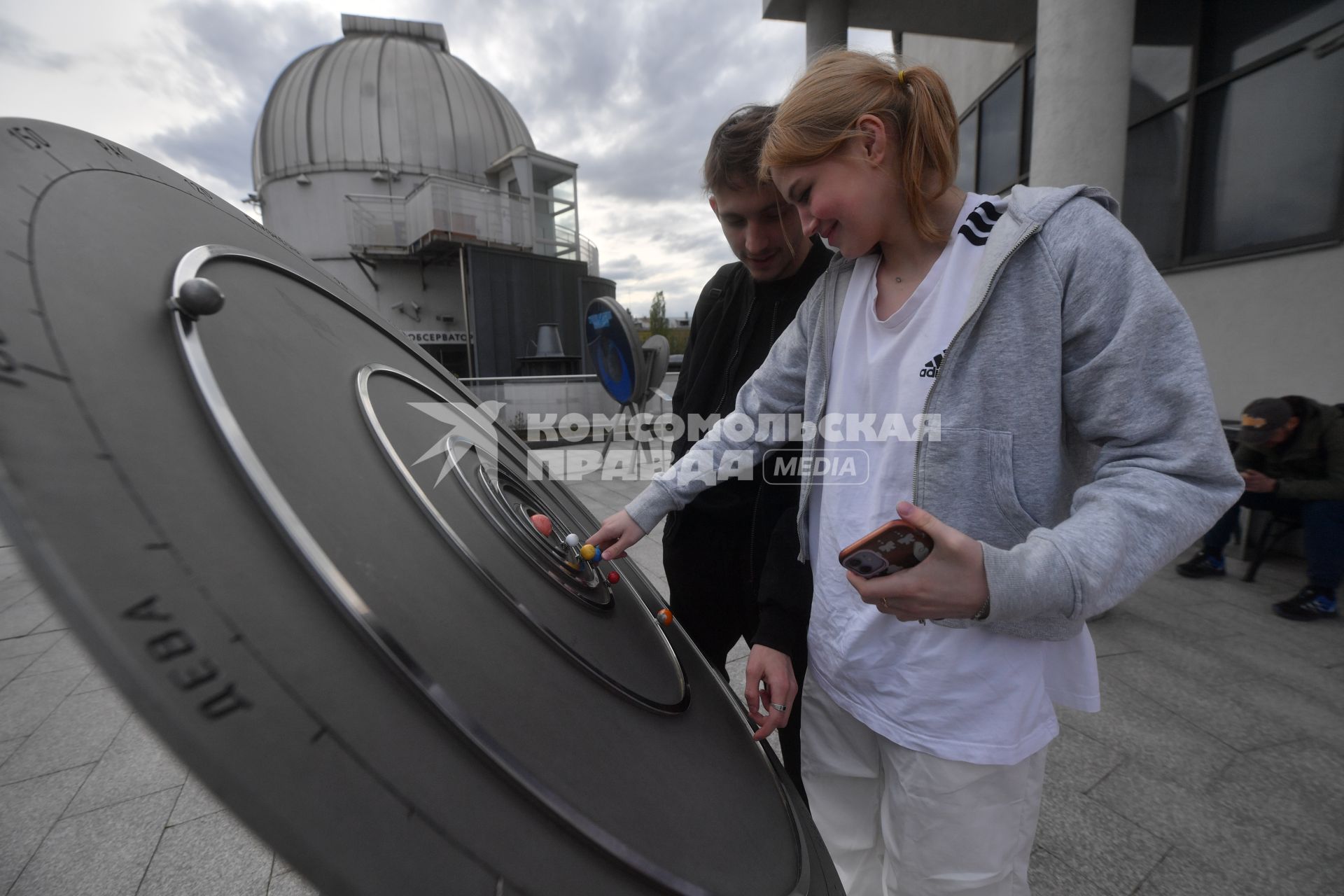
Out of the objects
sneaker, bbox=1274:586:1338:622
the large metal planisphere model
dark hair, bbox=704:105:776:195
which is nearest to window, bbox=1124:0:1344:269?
sneaker, bbox=1274:586:1338:622

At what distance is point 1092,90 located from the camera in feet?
15.0

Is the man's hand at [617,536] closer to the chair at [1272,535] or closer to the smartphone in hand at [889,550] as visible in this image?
the smartphone in hand at [889,550]

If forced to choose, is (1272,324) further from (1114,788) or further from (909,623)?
(909,623)

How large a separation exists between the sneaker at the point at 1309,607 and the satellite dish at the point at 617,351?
19.8 ft

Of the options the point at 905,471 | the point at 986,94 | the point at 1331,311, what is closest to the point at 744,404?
the point at 905,471

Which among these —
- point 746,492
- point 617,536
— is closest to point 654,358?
point 746,492

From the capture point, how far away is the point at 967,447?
3.20 ft

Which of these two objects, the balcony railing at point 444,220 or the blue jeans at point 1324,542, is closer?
the blue jeans at point 1324,542

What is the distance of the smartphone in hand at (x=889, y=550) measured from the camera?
756 millimetres

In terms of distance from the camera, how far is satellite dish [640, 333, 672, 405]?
8.42 meters

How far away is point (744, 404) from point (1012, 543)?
2.16ft

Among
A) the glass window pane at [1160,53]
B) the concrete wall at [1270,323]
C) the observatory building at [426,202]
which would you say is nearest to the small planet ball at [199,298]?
the concrete wall at [1270,323]

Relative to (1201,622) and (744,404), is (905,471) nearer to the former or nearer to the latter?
(744,404)

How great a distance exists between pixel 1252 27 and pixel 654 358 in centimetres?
647
